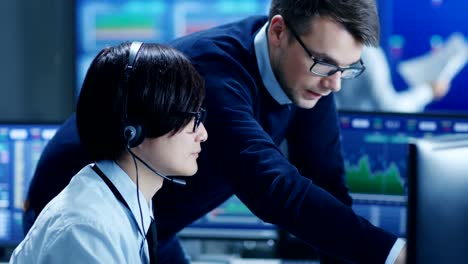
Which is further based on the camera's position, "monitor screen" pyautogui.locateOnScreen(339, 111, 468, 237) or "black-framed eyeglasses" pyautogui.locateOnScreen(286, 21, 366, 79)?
"monitor screen" pyautogui.locateOnScreen(339, 111, 468, 237)

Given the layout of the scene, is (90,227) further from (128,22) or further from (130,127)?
(128,22)

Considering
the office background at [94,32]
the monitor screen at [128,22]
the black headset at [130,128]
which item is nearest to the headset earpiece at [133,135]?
the black headset at [130,128]

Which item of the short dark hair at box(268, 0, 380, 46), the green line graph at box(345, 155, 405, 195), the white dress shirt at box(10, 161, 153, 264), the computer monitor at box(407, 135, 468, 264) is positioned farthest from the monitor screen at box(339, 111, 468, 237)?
the computer monitor at box(407, 135, 468, 264)

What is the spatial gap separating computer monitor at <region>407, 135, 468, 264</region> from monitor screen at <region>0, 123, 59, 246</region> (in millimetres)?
1418

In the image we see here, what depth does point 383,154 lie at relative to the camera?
2.21m

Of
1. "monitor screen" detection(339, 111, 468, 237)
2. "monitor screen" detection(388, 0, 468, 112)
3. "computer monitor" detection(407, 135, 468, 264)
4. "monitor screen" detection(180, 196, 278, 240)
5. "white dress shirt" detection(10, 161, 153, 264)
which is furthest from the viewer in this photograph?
"monitor screen" detection(388, 0, 468, 112)

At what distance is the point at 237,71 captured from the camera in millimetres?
1617

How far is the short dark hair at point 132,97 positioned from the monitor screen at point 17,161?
36.6 inches

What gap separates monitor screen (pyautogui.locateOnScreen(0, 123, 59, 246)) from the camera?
7.63 feet

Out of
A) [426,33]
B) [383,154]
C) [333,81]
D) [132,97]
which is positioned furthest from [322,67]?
[426,33]

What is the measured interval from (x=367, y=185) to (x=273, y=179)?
0.83 metres

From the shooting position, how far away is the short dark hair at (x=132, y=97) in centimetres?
137

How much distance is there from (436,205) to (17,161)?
1507 millimetres

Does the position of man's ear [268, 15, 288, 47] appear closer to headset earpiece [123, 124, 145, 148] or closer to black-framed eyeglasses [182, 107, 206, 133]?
black-framed eyeglasses [182, 107, 206, 133]
